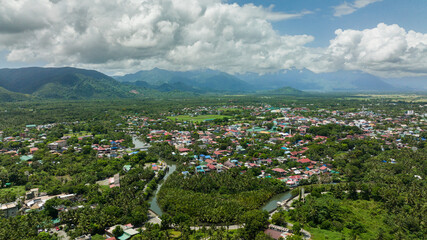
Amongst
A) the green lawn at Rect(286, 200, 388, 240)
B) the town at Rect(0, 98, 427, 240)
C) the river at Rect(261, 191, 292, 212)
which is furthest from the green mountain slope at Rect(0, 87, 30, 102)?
the green lawn at Rect(286, 200, 388, 240)

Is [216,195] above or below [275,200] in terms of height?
above

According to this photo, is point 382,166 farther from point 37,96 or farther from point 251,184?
point 37,96

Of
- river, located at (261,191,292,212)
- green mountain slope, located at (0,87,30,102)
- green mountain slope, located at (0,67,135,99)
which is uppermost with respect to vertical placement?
green mountain slope, located at (0,67,135,99)

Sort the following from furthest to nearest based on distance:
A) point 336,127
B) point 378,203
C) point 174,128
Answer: point 174,128 < point 336,127 < point 378,203

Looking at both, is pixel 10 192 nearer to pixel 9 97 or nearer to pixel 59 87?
pixel 9 97

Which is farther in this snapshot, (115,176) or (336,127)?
(336,127)

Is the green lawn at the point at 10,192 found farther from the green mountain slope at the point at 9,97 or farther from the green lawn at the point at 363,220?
the green mountain slope at the point at 9,97

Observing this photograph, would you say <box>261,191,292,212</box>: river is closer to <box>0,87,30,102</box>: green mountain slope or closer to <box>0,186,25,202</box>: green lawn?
<box>0,186,25,202</box>: green lawn

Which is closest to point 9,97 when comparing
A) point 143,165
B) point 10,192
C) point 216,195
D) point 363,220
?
point 10,192

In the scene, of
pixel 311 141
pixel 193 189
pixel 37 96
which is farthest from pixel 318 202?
pixel 37 96

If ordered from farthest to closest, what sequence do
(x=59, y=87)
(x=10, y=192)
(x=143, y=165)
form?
(x=59, y=87), (x=143, y=165), (x=10, y=192)

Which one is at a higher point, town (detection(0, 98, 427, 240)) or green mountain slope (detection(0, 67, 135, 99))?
green mountain slope (detection(0, 67, 135, 99))
